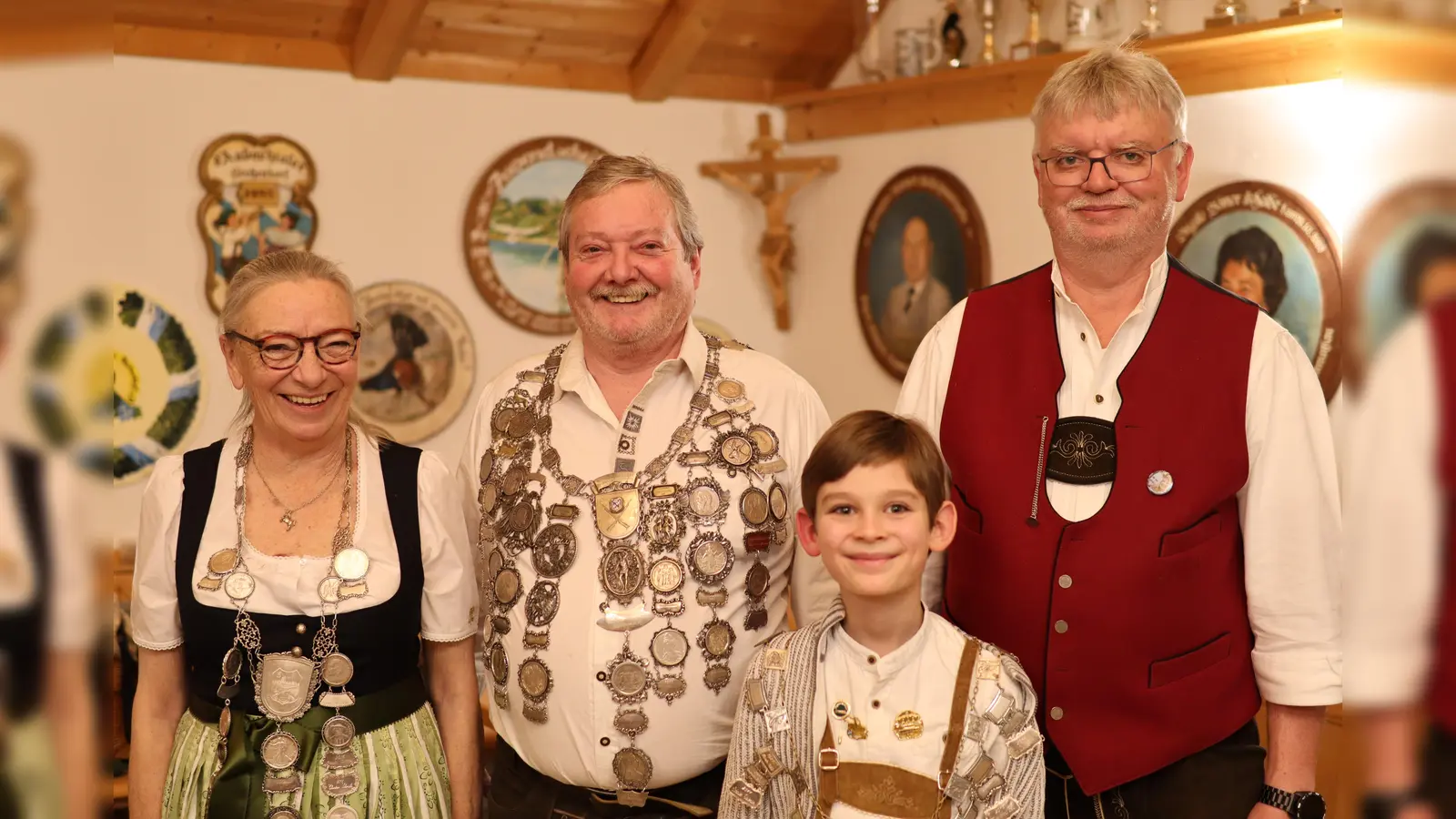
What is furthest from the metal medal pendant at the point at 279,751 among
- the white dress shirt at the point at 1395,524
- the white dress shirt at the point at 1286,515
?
the white dress shirt at the point at 1395,524

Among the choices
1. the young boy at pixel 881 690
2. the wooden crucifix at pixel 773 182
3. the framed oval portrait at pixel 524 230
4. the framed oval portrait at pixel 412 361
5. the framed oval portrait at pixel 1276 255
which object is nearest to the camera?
the young boy at pixel 881 690

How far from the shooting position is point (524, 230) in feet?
17.5

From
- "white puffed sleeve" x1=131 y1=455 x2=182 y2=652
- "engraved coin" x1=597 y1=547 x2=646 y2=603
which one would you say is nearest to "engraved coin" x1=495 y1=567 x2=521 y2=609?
"engraved coin" x1=597 y1=547 x2=646 y2=603

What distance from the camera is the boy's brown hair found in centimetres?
170

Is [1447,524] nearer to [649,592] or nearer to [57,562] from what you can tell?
[57,562]

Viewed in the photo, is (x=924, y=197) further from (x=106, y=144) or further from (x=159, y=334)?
(x=106, y=144)

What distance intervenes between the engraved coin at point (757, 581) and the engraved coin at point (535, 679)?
0.33 m

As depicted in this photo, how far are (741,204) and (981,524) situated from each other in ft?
14.2

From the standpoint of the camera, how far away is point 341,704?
179 centimetres

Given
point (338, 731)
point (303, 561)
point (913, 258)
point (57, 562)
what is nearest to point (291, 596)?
A: point (303, 561)

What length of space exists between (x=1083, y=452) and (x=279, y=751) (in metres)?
1.20

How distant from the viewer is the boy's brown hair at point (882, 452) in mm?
1702

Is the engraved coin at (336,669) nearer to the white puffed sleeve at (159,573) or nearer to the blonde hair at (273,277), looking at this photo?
the white puffed sleeve at (159,573)

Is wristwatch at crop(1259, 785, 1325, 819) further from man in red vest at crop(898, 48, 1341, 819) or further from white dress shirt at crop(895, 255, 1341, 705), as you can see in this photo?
white dress shirt at crop(895, 255, 1341, 705)
